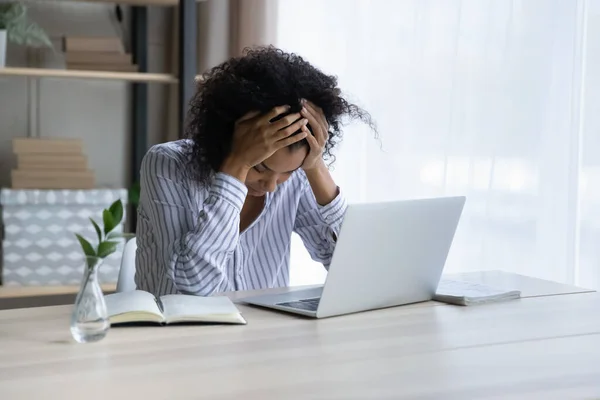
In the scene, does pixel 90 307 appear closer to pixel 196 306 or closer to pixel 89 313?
pixel 89 313

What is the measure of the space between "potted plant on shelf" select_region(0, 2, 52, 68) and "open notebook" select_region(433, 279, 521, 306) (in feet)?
5.29

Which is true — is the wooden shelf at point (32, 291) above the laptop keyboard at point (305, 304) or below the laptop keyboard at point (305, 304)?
below

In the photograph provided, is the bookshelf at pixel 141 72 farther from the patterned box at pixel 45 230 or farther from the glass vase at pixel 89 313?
the glass vase at pixel 89 313

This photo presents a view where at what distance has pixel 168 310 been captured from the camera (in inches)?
54.3

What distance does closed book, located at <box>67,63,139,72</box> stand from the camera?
107 inches

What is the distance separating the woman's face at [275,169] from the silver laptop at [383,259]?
26cm

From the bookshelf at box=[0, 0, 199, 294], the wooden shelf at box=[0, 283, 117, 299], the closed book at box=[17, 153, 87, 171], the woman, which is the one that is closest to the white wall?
the bookshelf at box=[0, 0, 199, 294]

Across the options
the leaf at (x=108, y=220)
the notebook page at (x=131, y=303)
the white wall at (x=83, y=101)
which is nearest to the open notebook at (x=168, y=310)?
the notebook page at (x=131, y=303)

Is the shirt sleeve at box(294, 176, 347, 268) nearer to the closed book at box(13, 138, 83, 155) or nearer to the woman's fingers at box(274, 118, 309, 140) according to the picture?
the woman's fingers at box(274, 118, 309, 140)

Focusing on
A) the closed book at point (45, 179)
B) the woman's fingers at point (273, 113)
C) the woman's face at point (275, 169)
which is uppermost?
the woman's fingers at point (273, 113)

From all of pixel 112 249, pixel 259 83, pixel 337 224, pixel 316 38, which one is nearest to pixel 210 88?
pixel 259 83

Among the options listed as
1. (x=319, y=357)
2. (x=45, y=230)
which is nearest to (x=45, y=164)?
(x=45, y=230)

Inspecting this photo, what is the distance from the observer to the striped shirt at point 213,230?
1.64 m

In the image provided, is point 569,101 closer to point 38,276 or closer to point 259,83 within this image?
point 259,83
